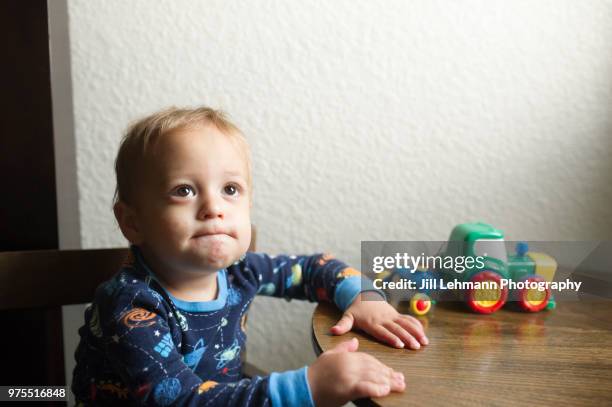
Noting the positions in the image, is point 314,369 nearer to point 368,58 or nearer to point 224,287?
point 224,287

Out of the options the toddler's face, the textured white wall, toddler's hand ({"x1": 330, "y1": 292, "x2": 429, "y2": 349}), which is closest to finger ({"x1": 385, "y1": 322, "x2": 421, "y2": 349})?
toddler's hand ({"x1": 330, "y1": 292, "x2": 429, "y2": 349})

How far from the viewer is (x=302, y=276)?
83cm

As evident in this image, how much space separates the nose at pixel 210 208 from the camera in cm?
65

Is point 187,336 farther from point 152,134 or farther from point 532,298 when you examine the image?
point 532,298

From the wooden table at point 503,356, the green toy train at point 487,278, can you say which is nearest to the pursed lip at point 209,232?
the wooden table at point 503,356

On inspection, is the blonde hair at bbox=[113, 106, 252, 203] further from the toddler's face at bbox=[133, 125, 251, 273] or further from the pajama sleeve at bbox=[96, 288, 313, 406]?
the pajama sleeve at bbox=[96, 288, 313, 406]

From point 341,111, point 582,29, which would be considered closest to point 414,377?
point 341,111

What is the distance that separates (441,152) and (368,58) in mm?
235

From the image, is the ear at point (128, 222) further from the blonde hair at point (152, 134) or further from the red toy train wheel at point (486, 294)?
the red toy train wheel at point (486, 294)

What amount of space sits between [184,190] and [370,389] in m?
0.31

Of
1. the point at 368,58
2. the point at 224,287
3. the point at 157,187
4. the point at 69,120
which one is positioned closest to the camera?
the point at 157,187

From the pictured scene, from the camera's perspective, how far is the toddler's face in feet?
2.13

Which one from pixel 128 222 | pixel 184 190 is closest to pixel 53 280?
pixel 128 222

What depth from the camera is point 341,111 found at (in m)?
1.06
